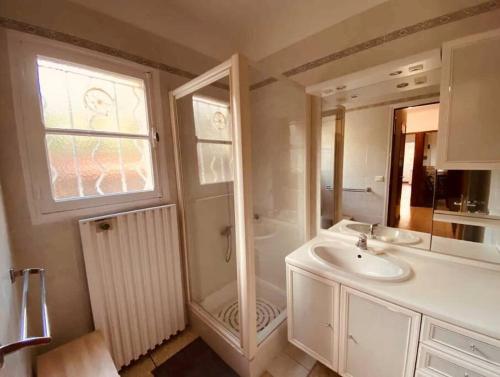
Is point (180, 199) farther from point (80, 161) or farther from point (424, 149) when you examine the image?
point (424, 149)

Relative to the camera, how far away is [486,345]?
2.61 feet

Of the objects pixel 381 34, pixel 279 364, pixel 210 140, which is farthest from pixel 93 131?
pixel 279 364

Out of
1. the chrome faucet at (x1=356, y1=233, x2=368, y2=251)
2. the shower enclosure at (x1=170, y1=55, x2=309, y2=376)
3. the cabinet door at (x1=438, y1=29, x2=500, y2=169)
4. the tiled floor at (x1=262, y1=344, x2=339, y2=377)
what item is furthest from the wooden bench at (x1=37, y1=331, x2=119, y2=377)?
the cabinet door at (x1=438, y1=29, x2=500, y2=169)

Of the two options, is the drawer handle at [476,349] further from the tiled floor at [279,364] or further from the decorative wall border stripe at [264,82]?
the decorative wall border stripe at [264,82]

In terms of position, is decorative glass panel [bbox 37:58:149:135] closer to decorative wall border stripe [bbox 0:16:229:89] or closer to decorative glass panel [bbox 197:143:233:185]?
decorative wall border stripe [bbox 0:16:229:89]

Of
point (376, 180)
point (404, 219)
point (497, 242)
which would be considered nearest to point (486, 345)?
point (497, 242)

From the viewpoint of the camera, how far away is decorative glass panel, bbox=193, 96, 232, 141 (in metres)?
1.57

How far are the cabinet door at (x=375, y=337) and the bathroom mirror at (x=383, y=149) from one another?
552 millimetres

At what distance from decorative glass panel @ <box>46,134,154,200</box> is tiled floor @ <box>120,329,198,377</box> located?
1223mm

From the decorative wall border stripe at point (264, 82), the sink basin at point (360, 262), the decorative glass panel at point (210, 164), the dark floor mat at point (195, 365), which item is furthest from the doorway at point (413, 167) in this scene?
the dark floor mat at point (195, 365)

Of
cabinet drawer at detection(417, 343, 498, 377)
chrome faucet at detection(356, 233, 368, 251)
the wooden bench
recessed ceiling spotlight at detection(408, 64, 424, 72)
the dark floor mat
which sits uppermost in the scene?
recessed ceiling spotlight at detection(408, 64, 424, 72)

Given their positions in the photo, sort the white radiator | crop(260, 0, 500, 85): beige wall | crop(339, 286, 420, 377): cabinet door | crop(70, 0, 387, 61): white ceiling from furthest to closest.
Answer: crop(70, 0, 387, 61): white ceiling < the white radiator < crop(260, 0, 500, 85): beige wall < crop(339, 286, 420, 377): cabinet door

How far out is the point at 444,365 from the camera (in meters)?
0.89

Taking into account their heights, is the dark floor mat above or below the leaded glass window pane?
below
